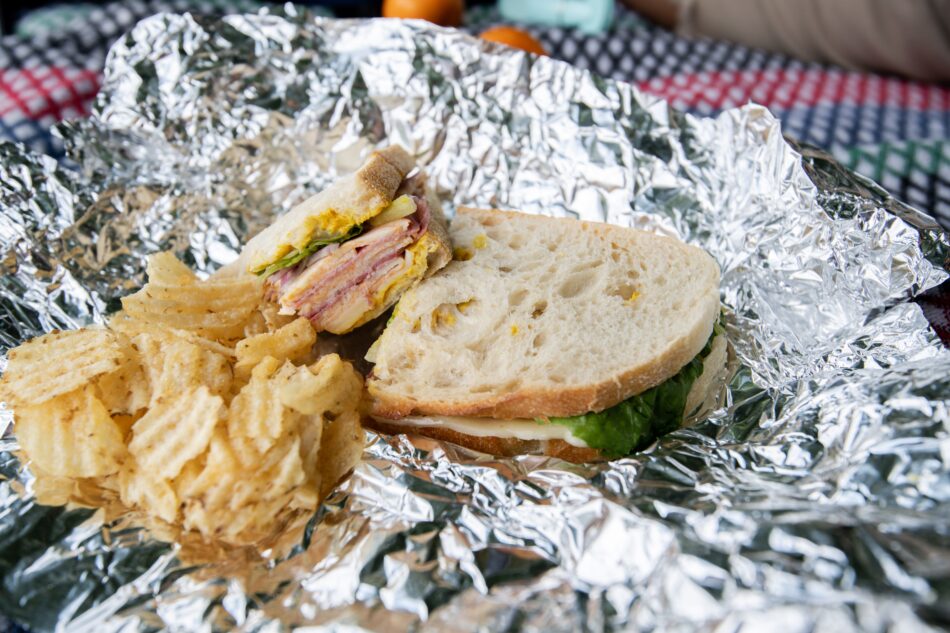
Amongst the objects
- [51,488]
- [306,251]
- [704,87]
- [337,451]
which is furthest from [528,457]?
[704,87]

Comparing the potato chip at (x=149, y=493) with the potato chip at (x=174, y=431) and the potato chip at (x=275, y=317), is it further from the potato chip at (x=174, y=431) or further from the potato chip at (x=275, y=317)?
the potato chip at (x=275, y=317)

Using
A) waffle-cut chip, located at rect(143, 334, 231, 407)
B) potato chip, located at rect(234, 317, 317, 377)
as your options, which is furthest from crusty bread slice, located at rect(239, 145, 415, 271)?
waffle-cut chip, located at rect(143, 334, 231, 407)

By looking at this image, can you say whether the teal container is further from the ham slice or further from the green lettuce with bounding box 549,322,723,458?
the green lettuce with bounding box 549,322,723,458

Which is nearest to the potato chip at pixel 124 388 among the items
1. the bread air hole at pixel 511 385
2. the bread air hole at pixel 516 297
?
the bread air hole at pixel 511 385

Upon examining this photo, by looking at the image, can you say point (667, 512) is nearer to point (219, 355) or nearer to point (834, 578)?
Answer: point (834, 578)

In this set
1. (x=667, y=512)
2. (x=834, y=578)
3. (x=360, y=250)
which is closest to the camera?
(x=834, y=578)

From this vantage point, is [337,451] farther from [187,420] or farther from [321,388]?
[187,420]

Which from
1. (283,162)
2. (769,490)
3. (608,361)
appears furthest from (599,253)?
(283,162)
